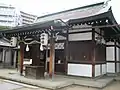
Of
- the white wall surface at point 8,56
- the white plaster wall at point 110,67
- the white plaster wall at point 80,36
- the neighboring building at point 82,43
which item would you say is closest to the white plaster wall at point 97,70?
the neighboring building at point 82,43

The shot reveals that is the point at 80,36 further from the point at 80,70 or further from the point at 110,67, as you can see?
the point at 110,67

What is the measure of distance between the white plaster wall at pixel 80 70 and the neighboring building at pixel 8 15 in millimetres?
58935

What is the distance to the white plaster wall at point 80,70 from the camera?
9.01 m

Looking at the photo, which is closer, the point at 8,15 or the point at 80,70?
the point at 80,70

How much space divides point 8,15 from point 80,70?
2566 inches

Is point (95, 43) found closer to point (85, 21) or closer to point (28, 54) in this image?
point (85, 21)

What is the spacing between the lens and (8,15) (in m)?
68.3

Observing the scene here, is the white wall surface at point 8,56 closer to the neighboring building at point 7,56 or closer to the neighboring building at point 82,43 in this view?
the neighboring building at point 7,56

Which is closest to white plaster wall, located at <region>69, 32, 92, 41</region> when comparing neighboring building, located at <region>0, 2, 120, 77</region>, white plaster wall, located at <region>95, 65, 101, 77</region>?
neighboring building, located at <region>0, 2, 120, 77</region>

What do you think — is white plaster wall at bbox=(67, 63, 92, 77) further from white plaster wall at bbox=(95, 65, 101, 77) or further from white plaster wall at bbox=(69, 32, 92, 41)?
white plaster wall at bbox=(69, 32, 92, 41)

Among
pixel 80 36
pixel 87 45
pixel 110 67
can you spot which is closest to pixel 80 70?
pixel 87 45

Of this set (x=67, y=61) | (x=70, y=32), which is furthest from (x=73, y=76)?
(x=70, y=32)

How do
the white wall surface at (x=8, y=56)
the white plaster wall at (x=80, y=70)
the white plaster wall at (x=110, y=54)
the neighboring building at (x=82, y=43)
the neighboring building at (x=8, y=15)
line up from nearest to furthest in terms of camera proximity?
1. the neighboring building at (x=82, y=43)
2. the white plaster wall at (x=80, y=70)
3. the white plaster wall at (x=110, y=54)
4. the white wall surface at (x=8, y=56)
5. the neighboring building at (x=8, y=15)

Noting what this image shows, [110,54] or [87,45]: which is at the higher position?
[87,45]
